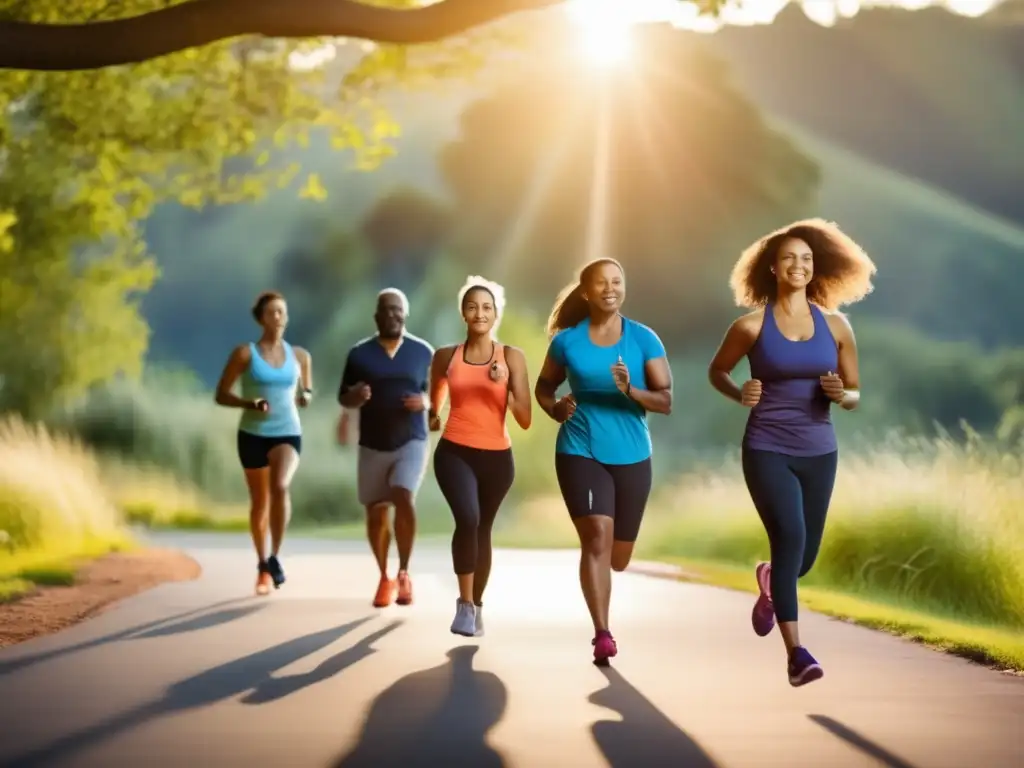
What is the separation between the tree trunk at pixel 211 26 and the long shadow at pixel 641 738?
559 cm

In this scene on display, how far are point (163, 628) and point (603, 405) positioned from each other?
12.8 feet

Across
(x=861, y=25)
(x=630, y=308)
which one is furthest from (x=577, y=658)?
(x=861, y=25)

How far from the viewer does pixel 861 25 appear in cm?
5466

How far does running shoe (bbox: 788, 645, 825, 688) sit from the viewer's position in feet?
31.1

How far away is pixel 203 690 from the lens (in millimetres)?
9867

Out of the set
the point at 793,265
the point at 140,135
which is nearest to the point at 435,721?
the point at 793,265

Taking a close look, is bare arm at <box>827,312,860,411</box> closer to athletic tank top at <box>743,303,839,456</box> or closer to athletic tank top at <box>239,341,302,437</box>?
athletic tank top at <box>743,303,839,456</box>

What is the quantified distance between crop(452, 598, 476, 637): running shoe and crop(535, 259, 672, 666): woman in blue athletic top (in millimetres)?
1414

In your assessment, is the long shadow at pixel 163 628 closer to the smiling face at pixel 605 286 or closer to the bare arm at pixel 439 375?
the bare arm at pixel 439 375

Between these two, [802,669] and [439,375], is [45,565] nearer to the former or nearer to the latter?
[439,375]

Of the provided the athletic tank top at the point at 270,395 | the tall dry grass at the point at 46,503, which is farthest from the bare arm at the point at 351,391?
the tall dry grass at the point at 46,503

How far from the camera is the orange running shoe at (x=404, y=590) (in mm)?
14336

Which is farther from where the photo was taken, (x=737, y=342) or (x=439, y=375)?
(x=439, y=375)

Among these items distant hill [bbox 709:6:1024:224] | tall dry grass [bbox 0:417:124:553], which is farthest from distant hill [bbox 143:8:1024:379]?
tall dry grass [bbox 0:417:124:553]
